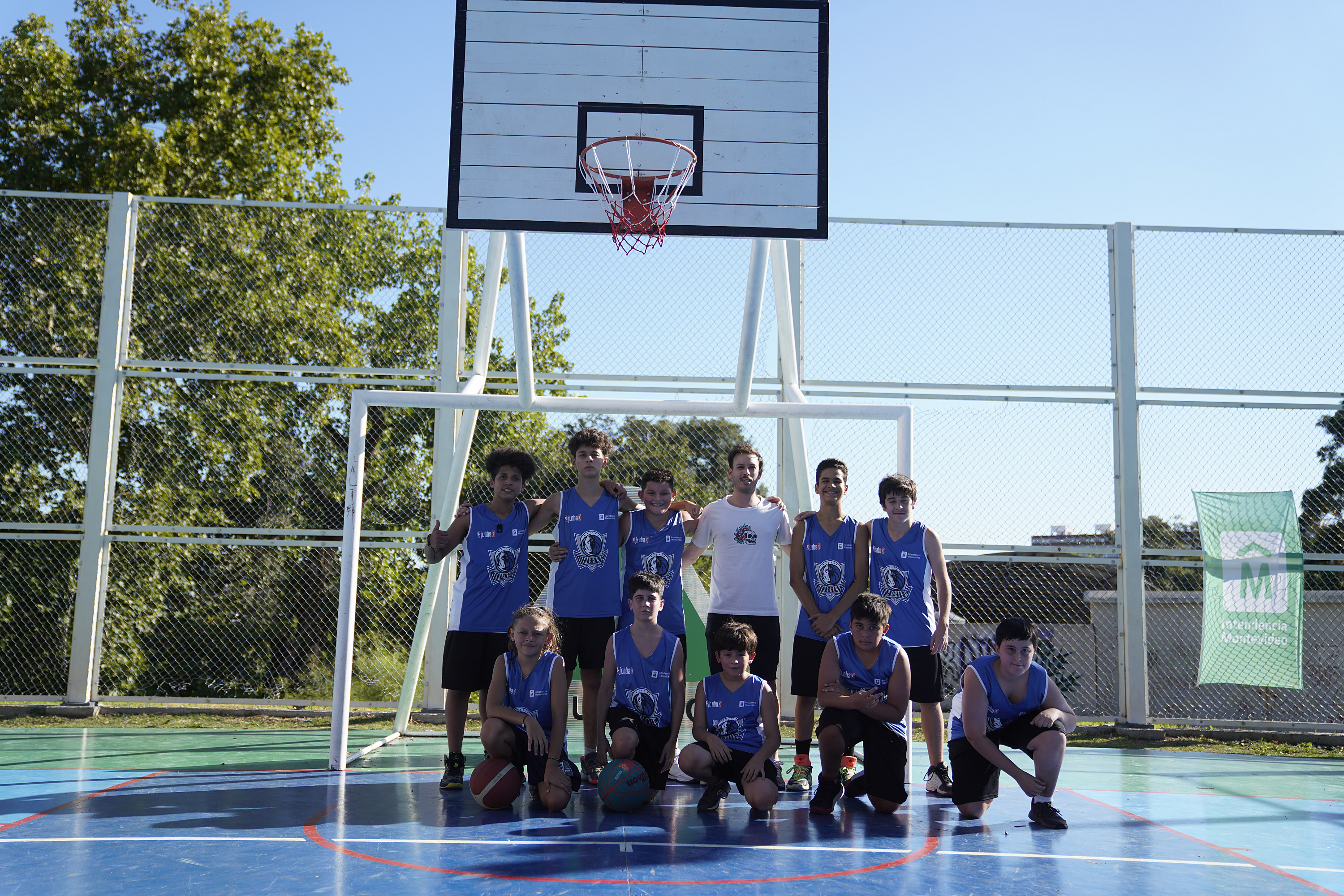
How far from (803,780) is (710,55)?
4.28m

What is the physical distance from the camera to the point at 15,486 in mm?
9062

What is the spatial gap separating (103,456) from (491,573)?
4996mm

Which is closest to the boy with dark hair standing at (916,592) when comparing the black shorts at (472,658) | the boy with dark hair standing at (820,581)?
the boy with dark hair standing at (820,581)

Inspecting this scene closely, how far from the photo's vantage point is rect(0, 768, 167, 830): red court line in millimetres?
4415

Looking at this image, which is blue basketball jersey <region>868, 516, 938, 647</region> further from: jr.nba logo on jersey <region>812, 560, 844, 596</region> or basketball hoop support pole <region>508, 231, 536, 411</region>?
basketball hoop support pole <region>508, 231, 536, 411</region>

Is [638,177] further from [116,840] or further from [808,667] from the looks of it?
[116,840]

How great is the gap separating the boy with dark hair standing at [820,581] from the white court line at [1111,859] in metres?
1.55

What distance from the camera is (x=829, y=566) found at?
5.86 metres

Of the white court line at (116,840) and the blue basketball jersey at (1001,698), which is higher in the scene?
the blue basketball jersey at (1001,698)

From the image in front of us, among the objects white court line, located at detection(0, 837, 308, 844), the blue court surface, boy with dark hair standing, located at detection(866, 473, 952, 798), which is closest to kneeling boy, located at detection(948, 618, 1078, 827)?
the blue court surface

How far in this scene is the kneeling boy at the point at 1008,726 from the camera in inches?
189

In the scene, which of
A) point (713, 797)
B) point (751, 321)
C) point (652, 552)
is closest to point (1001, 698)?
point (713, 797)

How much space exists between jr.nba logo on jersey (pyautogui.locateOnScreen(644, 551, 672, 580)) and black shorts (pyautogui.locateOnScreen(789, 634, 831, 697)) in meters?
0.83

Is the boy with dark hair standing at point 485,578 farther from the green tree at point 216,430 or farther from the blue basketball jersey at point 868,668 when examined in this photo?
the green tree at point 216,430
